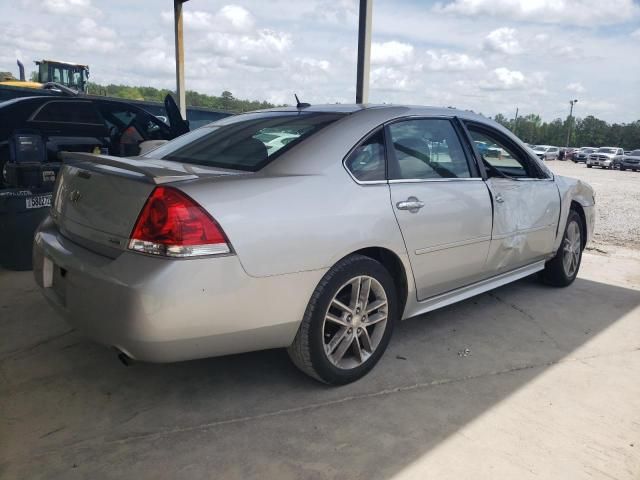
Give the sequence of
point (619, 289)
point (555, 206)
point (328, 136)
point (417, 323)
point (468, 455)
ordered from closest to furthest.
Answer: point (468, 455) → point (328, 136) → point (417, 323) → point (555, 206) → point (619, 289)

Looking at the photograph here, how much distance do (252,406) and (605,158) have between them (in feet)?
120

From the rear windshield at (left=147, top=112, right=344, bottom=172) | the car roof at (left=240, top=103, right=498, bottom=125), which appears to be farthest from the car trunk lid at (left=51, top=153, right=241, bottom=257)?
the car roof at (left=240, top=103, right=498, bottom=125)

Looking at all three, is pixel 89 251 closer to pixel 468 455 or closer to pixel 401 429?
pixel 401 429

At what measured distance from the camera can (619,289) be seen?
4.65m

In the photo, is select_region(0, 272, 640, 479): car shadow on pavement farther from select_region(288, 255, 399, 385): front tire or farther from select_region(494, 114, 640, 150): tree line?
select_region(494, 114, 640, 150): tree line

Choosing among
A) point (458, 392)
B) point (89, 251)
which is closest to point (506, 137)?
point (458, 392)

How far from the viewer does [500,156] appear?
12.8ft

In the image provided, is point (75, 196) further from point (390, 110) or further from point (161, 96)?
point (161, 96)

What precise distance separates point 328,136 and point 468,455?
162cm

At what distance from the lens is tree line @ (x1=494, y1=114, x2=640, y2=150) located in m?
71.2

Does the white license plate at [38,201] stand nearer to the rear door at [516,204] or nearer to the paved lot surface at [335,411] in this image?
the paved lot surface at [335,411]

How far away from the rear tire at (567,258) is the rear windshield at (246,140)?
8.44 feet

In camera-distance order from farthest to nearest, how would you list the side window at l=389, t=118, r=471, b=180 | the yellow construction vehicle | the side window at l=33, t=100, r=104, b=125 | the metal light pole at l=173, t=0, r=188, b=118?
the yellow construction vehicle, the metal light pole at l=173, t=0, r=188, b=118, the side window at l=33, t=100, r=104, b=125, the side window at l=389, t=118, r=471, b=180

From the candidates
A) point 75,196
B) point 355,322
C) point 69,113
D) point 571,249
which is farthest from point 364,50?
point 75,196
